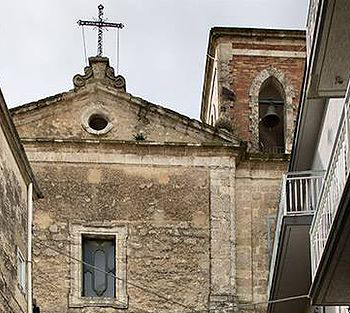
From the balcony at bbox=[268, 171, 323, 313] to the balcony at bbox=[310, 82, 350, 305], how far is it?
290 cm

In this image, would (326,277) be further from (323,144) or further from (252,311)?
(252,311)

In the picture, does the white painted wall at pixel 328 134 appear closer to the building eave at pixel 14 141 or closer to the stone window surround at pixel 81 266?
the building eave at pixel 14 141

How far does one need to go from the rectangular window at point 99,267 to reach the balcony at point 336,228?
11377 mm

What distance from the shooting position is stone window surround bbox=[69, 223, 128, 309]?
2397 cm

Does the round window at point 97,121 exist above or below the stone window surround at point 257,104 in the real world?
below

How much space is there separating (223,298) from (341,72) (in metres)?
12.8

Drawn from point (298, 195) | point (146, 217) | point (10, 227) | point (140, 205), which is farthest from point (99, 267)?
point (298, 195)

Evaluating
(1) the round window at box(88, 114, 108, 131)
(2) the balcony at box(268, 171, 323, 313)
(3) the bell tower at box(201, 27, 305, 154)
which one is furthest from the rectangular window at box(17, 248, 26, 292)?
(3) the bell tower at box(201, 27, 305, 154)

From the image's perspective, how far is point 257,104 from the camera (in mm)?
26969

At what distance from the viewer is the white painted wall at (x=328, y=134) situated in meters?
16.0

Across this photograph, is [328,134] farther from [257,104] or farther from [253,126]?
[257,104]

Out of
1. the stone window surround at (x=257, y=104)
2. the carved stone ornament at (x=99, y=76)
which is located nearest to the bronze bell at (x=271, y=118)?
the stone window surround at (x=257, y=104)

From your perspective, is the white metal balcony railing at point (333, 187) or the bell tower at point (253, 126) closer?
the white metal balcony railing at point (333, 187)

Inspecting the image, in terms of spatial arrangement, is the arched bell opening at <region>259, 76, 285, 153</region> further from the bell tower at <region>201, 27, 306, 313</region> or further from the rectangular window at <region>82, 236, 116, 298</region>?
the rectangular window at <region>82, 236, 116, 298</region>
